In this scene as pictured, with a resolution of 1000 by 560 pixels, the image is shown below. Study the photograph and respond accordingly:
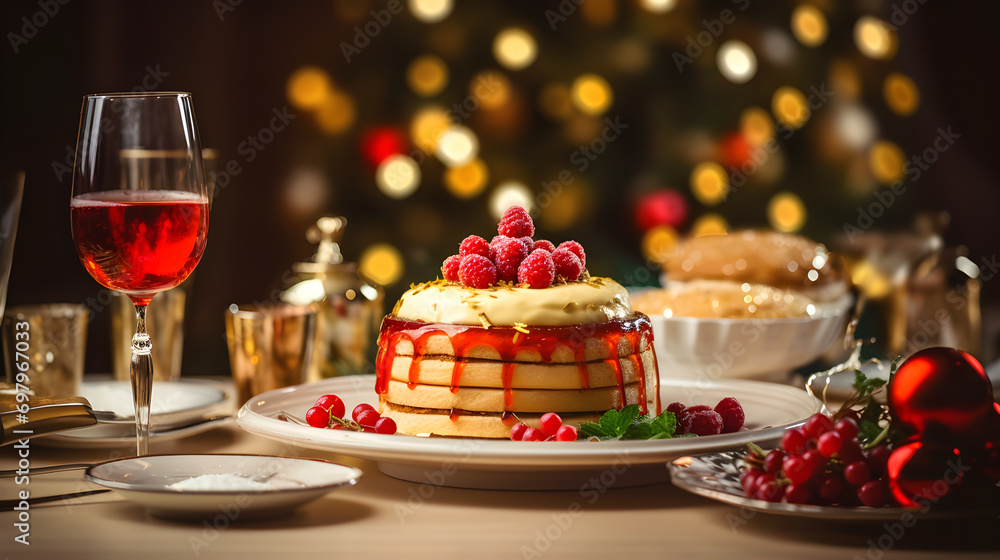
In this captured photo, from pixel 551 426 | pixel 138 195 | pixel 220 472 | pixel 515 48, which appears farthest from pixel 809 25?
pixel 220 472

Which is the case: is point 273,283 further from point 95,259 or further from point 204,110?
point 95,259

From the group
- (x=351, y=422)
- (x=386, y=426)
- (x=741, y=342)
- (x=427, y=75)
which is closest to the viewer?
(x=386, y=426)

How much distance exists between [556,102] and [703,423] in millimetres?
2219

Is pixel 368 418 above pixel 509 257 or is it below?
below

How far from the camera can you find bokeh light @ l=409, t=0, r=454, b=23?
3.28 meters

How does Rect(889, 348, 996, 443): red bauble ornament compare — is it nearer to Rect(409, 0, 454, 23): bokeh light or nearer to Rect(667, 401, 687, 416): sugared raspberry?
Rect(667, 401, 687, 416): sugared raspberry

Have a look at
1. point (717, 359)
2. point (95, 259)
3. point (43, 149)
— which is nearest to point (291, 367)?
point (95, 259)

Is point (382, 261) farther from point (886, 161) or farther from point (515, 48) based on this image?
point (886, 161)

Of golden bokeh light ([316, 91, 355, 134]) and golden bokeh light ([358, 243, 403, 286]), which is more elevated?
golden bokeh light ([316, 91, 355, 134])

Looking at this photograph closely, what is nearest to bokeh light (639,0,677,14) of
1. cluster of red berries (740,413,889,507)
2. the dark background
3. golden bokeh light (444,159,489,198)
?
the dark background

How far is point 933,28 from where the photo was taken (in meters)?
3.27

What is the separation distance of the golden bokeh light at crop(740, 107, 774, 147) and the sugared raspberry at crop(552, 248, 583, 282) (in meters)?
2.11

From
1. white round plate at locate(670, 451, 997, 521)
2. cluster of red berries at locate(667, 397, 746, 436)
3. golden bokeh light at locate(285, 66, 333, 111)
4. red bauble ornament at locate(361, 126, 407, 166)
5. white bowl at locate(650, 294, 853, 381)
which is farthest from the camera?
red bauble ornament at locate(361, 126, 407, 166)

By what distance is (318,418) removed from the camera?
1.37 m
